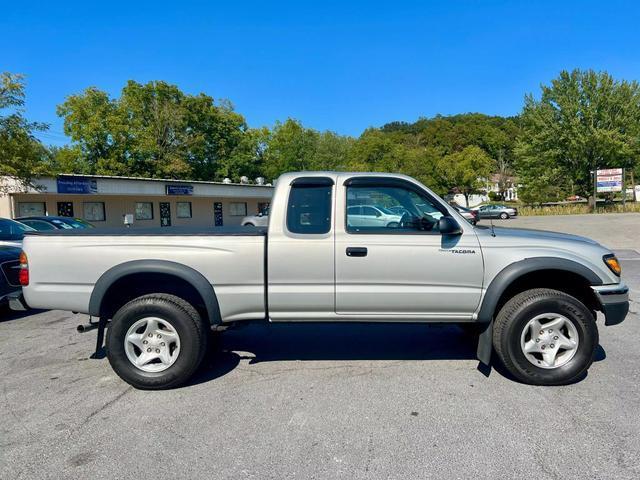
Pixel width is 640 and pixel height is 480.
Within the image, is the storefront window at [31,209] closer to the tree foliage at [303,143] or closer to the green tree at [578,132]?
the tree foliage at [303,143]

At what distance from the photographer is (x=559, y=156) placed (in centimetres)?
4338

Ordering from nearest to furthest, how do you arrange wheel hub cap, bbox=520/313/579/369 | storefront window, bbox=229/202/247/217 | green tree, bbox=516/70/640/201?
wheel hub cap, bbox=520/313/579/369 < storefront window, bbox=229/202/247/217 < green tree, bbox=516/70/640/201

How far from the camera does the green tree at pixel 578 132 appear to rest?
40.6m

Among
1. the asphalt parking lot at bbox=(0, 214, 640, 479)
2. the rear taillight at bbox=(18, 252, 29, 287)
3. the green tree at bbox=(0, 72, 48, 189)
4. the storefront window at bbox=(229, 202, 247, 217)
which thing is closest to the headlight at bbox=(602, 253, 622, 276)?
the asphalt parking lot at bbox=(0, 214, 640, 479)

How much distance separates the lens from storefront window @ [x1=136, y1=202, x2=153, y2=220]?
27953 millimetres

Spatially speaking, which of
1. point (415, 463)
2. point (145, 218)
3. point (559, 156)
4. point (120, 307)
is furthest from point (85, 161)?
point (559, 156)

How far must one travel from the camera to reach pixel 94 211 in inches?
1000

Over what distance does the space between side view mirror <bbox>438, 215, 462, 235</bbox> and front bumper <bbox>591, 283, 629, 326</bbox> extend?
1349mm

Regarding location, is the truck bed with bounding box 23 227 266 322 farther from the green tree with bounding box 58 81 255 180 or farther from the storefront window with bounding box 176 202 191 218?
the green tree with bounding box 58 81 255 180

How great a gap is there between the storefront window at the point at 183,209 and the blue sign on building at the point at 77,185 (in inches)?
329

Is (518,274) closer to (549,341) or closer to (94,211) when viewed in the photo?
(549,341)

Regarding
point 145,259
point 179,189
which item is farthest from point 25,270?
point 179,189

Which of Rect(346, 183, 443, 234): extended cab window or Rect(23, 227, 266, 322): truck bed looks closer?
Rect(23, 227, 266, 322): truck bed

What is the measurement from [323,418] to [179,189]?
2775 centimetres
